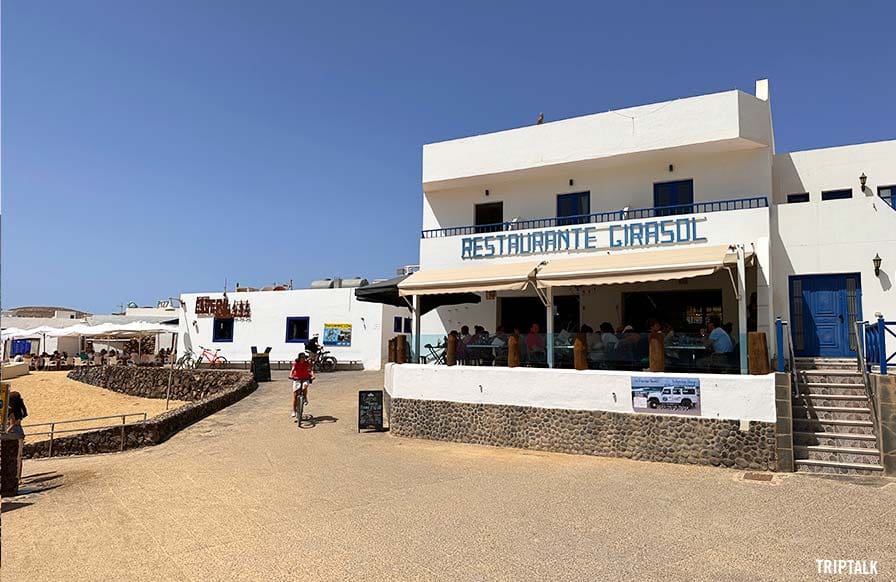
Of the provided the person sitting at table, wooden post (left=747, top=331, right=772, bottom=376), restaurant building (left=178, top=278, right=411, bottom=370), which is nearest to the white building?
wooden post (left=747, top=331, right=772, bottom=376)

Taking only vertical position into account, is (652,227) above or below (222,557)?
above

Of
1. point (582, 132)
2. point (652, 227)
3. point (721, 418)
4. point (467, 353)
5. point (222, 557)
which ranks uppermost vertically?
point (582, 132)

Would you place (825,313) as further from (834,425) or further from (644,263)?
(644,263)

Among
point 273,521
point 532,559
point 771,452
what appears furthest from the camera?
point 771,452

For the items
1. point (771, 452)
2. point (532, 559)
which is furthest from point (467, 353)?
point (532, 559)

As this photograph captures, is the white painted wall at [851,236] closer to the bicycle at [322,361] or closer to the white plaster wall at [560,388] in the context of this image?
the white plaster wall at [560,388]

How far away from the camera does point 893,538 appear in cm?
713

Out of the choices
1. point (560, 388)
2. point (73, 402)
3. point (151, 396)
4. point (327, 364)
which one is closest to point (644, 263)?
point (560, 388)

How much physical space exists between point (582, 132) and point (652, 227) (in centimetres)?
386

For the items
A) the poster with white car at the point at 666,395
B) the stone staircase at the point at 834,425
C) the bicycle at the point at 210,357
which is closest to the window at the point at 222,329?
the bicycle at the point at 210,357

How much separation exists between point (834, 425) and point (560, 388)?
212 inches

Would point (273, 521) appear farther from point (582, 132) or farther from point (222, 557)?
point (582, 132)

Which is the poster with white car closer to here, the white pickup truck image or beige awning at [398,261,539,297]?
the white pickup truck image

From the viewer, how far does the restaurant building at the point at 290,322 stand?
30047 millimetres
